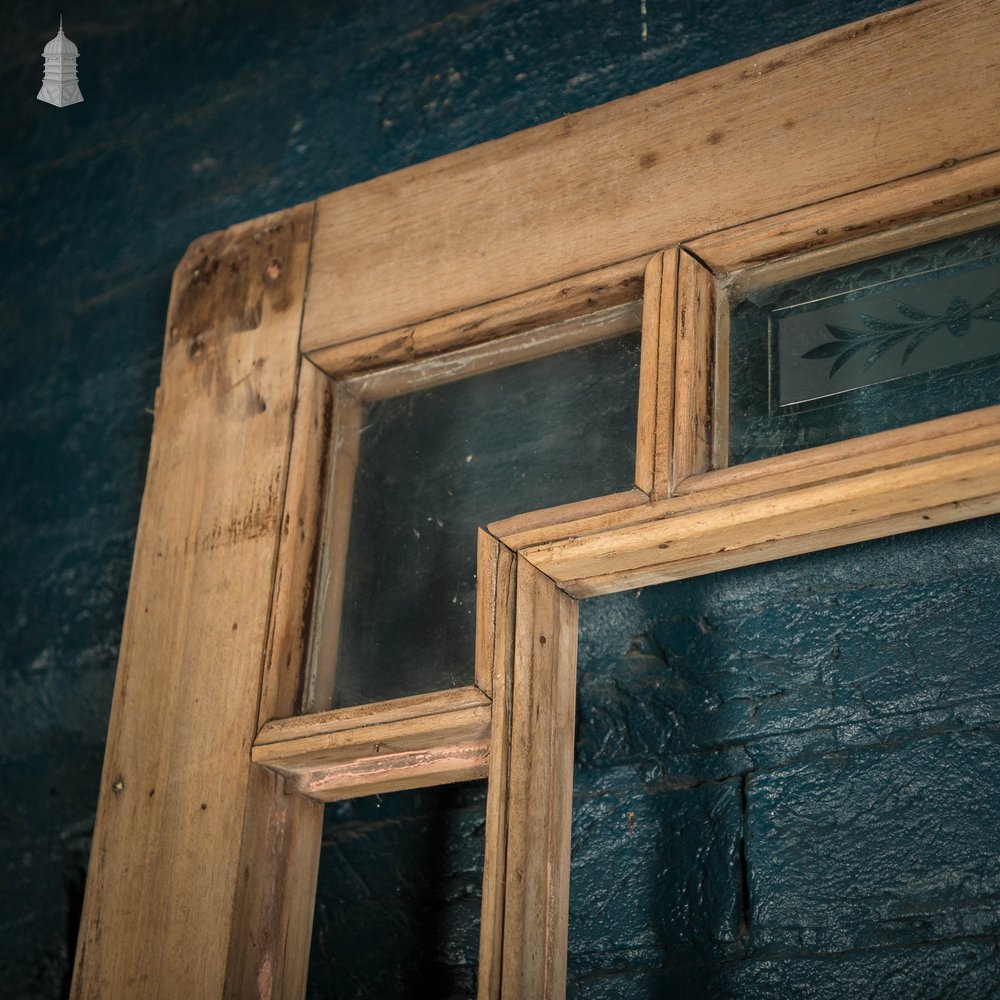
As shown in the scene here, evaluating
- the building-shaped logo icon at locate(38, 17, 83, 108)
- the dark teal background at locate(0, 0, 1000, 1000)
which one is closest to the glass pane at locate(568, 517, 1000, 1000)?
the dark teal background at locate(0, 0, 1000, 1000)

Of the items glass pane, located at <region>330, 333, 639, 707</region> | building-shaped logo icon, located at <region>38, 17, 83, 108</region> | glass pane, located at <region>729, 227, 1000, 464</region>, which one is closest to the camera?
glass pane, located at <region>729, 227, 1000, 464</region>

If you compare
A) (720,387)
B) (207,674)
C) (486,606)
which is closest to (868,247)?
(720,387)

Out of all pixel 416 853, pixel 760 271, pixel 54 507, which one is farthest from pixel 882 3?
pixel 54 507

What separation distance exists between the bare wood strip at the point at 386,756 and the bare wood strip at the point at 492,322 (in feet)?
1.52

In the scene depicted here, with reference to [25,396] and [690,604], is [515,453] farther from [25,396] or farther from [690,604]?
[25,396]

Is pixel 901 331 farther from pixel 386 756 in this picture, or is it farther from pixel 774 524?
pixel 386 756

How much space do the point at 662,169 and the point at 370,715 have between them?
0.68 m

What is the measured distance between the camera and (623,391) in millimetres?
1496

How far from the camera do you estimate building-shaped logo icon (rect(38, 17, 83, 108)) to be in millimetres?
2492

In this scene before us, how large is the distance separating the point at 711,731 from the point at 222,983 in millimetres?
576

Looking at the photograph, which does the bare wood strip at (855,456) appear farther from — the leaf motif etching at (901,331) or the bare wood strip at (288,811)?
the bare wood strip at (288,811)

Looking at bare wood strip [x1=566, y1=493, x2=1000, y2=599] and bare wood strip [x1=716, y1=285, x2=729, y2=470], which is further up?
bare wood strip [x1=716, y1=285, x2=729, y2=470]

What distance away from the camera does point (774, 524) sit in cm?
131

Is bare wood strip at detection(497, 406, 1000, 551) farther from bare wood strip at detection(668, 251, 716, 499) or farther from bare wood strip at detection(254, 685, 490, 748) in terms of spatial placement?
bare wood strip at detection(254, 685, 490, 748)
